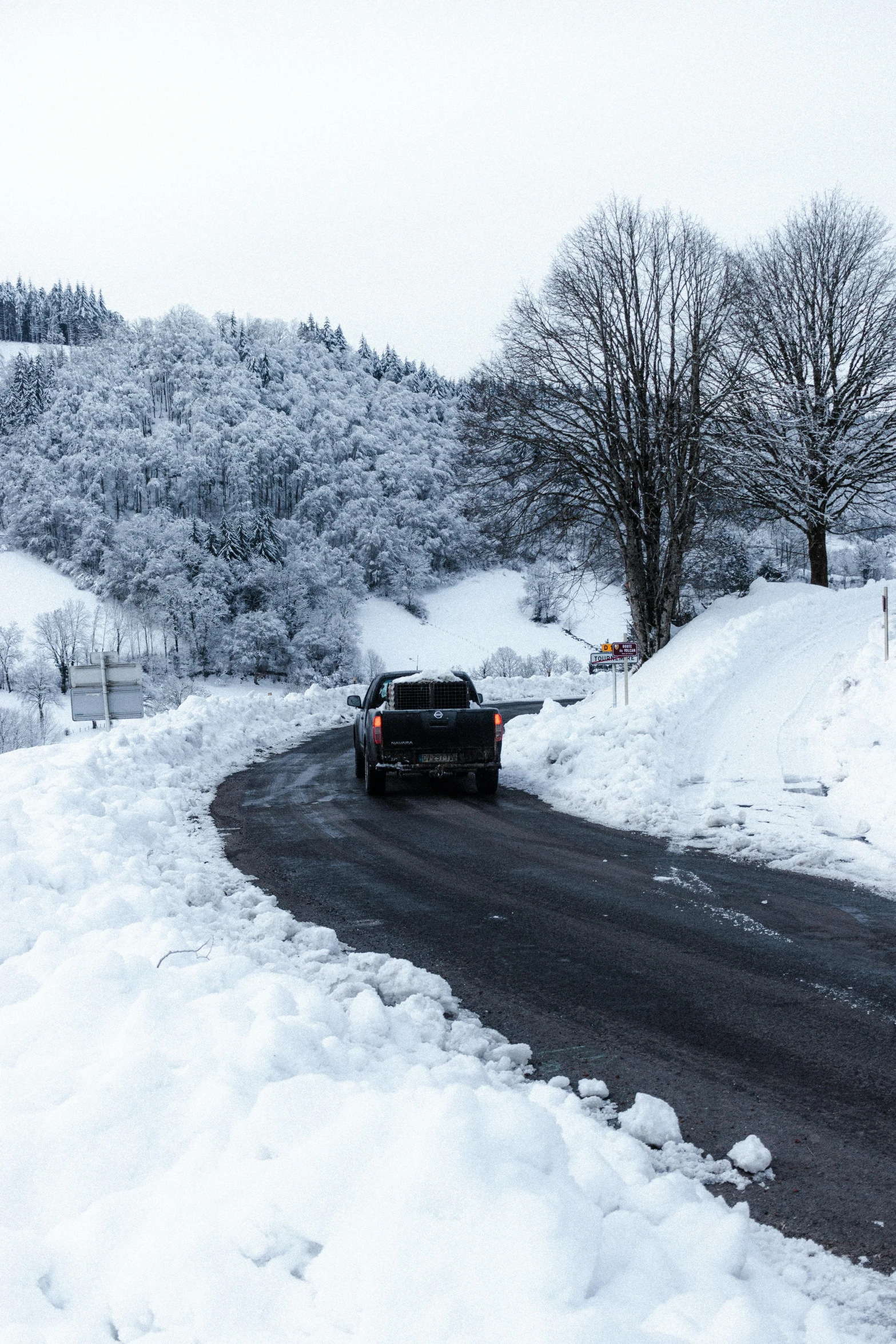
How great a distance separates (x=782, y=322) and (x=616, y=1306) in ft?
98.0

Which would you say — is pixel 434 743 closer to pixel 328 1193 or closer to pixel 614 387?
pixel 328 1193

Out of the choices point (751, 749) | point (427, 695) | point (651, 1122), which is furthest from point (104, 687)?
point (651, 1122)

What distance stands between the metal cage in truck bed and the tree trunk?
62.0ft

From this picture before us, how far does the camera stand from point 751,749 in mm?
13273

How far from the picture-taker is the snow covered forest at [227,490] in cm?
9175

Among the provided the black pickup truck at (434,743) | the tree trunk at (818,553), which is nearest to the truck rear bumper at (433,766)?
the black pickup truck at (434,743)

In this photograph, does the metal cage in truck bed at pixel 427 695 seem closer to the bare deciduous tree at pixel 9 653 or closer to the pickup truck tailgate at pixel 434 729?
the pickup truck tailgate at pixel 434 729

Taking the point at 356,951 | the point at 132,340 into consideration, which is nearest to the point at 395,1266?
the point at 356,951

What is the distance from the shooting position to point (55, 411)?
400 ft

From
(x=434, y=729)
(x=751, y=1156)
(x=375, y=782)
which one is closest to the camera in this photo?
(x=751, y=1156)

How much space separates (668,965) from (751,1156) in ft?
7.24

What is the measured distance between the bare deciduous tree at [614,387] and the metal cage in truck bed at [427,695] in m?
10.5

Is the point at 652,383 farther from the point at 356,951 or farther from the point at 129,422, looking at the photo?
the point at 129,422

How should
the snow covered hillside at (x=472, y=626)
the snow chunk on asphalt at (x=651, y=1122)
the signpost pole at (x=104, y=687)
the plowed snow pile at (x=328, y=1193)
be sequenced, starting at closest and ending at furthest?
the plowed snow pile at (x=328, y=1193), the snow chunk on asphalt at (x=651, y=1122), the signpost pole at (x=104, y=687), the snow covered hillside at (x=472, y=626)
